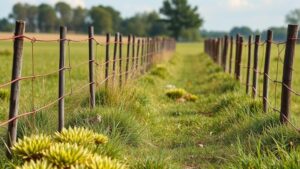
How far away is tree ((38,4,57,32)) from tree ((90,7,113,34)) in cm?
1091

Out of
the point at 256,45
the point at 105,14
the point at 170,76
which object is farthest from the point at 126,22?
the point at 256,45

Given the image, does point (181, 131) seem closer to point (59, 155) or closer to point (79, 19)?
point (59, 155)

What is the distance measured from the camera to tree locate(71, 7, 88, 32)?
15662 cm

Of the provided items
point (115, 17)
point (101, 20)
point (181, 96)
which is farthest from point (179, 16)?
point (181, 96)

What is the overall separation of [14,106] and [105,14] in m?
148

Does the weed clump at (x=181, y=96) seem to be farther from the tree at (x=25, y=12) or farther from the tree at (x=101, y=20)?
the tree at (x=25, y=12)

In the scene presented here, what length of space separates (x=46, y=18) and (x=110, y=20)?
1715cm

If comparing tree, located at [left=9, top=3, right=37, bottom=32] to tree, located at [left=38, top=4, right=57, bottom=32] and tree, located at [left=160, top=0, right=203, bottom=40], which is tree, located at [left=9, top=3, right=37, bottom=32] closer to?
tree, located at [left=38, top=4, right=57, bottom=32]

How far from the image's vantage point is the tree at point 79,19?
157 meters

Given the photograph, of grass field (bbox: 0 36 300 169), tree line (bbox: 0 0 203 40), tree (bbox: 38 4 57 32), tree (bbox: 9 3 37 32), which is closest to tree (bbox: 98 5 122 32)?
tree line (bbox: 0 0 203 40)

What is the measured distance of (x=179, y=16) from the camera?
4658 inches

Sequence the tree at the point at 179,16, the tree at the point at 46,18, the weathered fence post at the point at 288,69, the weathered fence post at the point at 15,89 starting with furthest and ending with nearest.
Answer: the tree at the point at 46,18
the tree at the point at 179,16
the weathered fence post at the point at 288,69
the weathered fence post at the point at 15,89

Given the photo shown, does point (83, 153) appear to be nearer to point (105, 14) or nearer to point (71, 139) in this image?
point (71, 139)

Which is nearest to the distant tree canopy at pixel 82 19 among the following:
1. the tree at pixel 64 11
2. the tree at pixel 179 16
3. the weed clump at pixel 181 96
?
the tree at pixel 64 11
